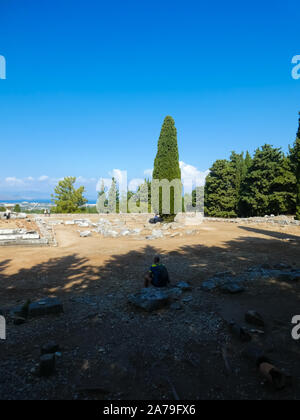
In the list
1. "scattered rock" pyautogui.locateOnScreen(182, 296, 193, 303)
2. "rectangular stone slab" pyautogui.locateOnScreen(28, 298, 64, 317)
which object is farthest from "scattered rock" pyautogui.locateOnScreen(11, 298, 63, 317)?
"scattered rock" pyautogui.locateOnScreen(182, 296, 193, 303)

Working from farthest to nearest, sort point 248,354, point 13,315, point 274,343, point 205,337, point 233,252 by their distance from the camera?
point 233,252 → point 13,315 → point 205,337 → point 274,343 → point 248,354

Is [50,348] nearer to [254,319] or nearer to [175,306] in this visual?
[175,306]

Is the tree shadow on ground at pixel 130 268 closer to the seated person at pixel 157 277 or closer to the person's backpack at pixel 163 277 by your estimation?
the seated person at pixel 157 277

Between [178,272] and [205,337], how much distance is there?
15.5 feet

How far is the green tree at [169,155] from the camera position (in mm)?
27156

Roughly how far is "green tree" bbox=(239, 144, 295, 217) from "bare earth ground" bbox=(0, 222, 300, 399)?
1058 inches

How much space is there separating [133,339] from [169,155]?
79.8 feet

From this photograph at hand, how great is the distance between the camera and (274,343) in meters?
4.51

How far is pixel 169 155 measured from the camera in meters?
27.1

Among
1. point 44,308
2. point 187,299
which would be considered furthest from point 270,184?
point 44,308

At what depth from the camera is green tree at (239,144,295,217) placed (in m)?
31.9

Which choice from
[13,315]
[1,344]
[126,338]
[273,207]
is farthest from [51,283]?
[273,207]

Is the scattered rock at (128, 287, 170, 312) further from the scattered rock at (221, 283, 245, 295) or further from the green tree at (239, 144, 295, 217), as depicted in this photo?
the green tree at (239, 144, 295, 217)
